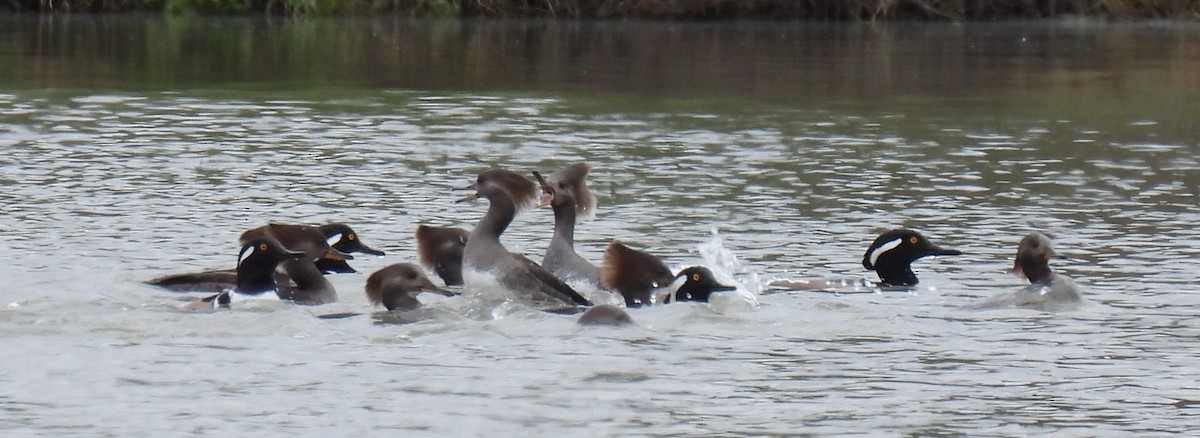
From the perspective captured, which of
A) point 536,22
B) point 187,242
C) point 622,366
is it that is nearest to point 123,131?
point 187,242

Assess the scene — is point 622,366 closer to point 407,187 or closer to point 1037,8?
point 407,187

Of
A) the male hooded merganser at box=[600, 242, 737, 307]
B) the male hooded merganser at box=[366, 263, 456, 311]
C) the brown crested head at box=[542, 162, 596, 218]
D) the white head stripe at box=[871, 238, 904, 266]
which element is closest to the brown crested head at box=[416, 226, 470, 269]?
the brown crested head at box=[542, 162, 596, 218]

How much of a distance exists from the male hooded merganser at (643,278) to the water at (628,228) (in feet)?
0.48

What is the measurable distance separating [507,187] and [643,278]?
0.88 metres

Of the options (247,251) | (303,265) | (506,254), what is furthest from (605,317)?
(247,251)

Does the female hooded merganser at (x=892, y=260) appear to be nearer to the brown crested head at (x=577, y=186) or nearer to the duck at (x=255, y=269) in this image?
the brown crested head at (x=577, y=186)

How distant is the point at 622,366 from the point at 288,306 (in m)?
1.98

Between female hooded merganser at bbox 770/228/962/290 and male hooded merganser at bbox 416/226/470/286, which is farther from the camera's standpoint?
male hooded merganser at bbox 416/226/470/286

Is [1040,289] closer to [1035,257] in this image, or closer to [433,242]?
[1035,257]

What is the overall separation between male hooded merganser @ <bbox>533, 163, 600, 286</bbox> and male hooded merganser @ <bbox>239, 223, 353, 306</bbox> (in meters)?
1.06

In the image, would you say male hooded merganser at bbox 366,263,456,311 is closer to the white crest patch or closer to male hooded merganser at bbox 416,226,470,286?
male hooded merganser at bbox 416,226,470,286

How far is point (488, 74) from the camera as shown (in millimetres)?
25172

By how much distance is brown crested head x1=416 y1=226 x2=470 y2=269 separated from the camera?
11.1 metres

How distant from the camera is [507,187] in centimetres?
1069
